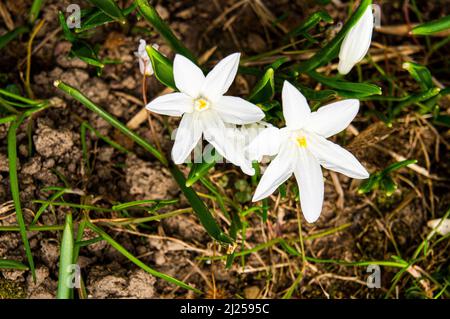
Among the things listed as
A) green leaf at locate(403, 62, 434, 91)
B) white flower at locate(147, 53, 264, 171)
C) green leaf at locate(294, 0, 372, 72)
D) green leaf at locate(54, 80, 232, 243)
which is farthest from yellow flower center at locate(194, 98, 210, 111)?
green leaf at locate(403, 62, 434, 91)

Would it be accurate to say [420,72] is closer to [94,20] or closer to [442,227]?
[442,227]

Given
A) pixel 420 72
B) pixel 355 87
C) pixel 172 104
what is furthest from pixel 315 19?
pixel 172 104

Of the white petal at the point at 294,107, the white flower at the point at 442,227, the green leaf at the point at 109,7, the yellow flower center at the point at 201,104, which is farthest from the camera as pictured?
the white flower at the point at 442,227

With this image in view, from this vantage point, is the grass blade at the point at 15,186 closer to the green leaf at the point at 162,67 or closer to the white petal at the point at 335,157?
the green leaf at the point at 162,67

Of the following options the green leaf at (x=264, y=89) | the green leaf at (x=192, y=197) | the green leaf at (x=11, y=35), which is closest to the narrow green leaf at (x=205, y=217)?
the green leaf at (x=192, y=197)

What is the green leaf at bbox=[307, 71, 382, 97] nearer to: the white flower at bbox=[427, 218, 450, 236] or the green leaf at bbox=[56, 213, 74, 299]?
the white flower at bbox=[427, 218, 450, 236]

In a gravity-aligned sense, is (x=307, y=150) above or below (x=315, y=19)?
below

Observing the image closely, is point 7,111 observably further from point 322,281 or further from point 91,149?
point 322,281
